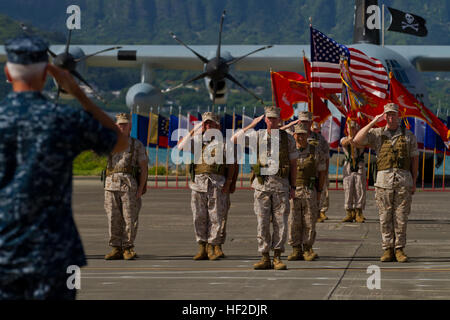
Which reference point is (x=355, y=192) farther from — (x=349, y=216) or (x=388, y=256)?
(x=388, y=256)

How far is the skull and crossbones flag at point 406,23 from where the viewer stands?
31.6 m

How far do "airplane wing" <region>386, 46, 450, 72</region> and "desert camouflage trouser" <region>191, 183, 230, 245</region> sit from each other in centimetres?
2449

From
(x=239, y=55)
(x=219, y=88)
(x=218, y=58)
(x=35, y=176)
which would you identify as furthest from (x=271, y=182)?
(x=239, y=55)

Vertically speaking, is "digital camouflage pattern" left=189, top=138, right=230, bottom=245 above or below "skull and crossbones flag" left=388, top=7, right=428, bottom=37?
below

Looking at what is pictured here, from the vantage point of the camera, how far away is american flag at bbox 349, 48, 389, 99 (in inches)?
Answer: 634

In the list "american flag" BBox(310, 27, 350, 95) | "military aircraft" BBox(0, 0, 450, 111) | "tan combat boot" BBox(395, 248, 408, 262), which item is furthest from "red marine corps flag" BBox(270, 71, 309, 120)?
"military aircraft" BBox(0, 0, 450, 111)

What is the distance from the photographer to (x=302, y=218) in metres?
11.2

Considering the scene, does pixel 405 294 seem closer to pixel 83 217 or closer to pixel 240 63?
pixel 83 217

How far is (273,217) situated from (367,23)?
2467 cm

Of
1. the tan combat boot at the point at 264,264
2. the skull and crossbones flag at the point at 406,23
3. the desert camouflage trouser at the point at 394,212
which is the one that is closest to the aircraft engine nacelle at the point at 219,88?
the skull and crossbones flag at the point at 406,23

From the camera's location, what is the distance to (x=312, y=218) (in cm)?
1112

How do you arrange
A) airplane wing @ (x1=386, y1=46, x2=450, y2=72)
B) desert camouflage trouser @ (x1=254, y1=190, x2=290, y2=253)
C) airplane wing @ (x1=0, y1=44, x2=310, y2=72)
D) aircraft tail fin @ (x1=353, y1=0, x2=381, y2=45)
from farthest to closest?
airplane wing @ (x1=0, y1=44, x2=310, y2=72) < airplane wing @ (x1=386, y1=46, x2=450, y2=72) < aircraft tail fin @ (x1=353, y1=0, x2=381, y2=45) < desert camouflage trouser @ (x1=254, y1=190, x2=290, y2=253)

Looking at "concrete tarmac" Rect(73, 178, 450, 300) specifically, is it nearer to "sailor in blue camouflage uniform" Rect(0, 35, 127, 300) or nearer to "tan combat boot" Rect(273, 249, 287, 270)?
"tan combat boot" Rect(273, 249, 287, 270)
